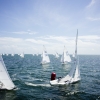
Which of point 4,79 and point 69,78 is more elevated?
point 4,79

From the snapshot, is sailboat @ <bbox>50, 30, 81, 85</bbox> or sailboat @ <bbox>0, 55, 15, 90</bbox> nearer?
sailboat @ <bbox>0, 55, 15, 90</bbox>

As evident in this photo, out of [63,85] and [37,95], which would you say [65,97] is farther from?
[63,85]

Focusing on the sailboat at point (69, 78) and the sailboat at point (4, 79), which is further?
the sailboat at point (69, 78)

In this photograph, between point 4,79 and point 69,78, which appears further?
point 69,78

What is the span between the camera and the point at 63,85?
38594 millimetres

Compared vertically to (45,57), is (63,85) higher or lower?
lower

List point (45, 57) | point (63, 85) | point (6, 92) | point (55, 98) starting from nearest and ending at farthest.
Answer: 1. point (55, 98)
2. point (6, 92)
3. point (63, 85)
4. point (45, 57)

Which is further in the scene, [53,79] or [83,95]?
[53,79]

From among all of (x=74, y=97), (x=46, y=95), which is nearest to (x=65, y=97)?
(x=74, y=97)

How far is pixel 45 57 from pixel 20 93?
206 ft

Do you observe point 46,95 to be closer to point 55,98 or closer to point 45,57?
point 55,98

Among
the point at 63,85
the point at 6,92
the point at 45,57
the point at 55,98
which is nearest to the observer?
the point at 55,98

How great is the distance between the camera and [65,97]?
29844 mm

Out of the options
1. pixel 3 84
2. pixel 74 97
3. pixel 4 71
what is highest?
pixel 4 71
